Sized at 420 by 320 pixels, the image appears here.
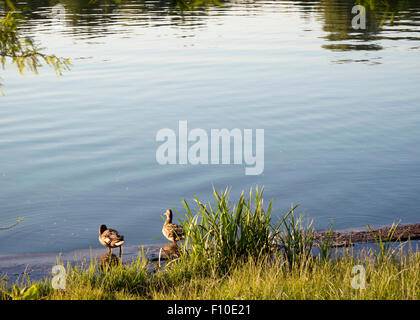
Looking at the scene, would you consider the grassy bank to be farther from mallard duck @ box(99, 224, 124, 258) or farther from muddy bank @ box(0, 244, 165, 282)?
mallard duck @ box(99, 224, 124, 258)

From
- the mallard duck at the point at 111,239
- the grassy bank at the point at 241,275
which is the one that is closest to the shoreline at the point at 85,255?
the mallard duck at the point at 111,239

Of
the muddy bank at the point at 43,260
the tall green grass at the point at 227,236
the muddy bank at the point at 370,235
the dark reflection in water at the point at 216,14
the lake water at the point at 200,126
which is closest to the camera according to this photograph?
the tall green grass at the point at 227,236

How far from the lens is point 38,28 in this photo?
50562 mm

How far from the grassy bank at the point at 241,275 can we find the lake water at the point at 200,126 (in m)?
3.24

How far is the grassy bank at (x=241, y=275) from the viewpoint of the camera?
7270 millimetres

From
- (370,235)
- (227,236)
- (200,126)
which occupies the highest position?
(227,236)

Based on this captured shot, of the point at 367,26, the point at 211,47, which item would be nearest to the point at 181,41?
the point at 211,47

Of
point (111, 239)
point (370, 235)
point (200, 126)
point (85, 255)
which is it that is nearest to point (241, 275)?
point (111, 239)

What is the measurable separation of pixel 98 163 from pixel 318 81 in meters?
14.6

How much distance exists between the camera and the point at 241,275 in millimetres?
8328

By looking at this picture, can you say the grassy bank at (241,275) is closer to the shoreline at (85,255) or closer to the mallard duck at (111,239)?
the shoreline at (85,255)

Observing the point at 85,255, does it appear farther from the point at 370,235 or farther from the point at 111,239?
the point at 370,235

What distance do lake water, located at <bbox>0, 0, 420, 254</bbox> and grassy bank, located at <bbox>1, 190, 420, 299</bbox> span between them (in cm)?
Result: 324

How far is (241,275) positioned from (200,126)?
13.0 meters
